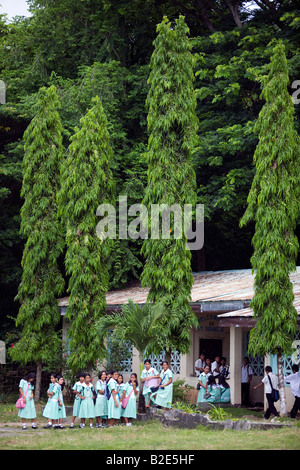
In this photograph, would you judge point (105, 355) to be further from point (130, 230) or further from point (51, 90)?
point (51, 90)

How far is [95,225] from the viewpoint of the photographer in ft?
69.3

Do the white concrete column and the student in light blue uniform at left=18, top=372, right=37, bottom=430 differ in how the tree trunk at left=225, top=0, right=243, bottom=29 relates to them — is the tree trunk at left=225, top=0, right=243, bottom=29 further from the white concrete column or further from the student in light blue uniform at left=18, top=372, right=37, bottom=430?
the student in light blue uniform at left=18, top=372, right=37, bottom=430

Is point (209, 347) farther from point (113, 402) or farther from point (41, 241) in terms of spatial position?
point (113, 402)

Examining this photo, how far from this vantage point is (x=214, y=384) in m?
20.3

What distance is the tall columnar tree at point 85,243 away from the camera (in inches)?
818

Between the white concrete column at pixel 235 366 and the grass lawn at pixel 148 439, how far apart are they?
512 cm

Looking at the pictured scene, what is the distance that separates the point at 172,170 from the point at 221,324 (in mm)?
4318

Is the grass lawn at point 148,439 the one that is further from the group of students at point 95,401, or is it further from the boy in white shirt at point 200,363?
the boy in white shirt at point 200,363

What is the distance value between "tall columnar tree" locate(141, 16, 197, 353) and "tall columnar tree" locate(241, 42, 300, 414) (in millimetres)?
2380

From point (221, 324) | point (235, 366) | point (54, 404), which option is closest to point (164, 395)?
point (54, 404)

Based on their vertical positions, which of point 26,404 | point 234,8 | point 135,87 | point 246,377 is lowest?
point 26,404
